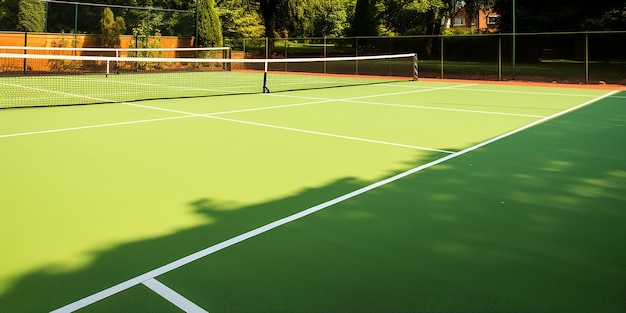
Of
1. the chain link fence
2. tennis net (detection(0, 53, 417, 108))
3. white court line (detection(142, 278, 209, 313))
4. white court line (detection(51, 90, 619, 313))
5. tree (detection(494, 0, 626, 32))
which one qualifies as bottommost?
white court line (detection(142, 278, 209, 313))

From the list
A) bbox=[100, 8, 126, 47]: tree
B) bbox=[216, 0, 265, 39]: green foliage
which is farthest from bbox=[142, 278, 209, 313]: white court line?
bbox=[216, 0, 265, 39]: green foliage

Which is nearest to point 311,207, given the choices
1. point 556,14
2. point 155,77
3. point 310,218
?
point 310,218

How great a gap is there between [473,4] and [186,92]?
90.9 feet

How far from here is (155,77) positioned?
24.5m

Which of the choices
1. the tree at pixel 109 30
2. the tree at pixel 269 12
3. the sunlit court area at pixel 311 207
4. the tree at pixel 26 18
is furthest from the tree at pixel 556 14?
the tree at pixel 26 18

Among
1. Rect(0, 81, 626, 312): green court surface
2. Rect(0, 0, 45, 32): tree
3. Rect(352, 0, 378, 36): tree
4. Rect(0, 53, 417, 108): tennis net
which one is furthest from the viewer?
Rect(352, 0, 378, 36): tree

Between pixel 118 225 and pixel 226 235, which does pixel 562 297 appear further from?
pixel 118 225

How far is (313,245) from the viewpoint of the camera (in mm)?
3777

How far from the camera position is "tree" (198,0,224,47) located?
33375 mm

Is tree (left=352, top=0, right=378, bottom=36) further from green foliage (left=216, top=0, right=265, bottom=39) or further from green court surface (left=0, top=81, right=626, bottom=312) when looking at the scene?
green court surface (left=0, top=81, right=626, bottom=312)

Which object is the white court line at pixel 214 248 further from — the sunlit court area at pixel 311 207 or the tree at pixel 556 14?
the tree at pixel 556 14

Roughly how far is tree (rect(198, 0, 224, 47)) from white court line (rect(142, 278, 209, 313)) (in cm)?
3171

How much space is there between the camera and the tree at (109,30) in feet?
96.4

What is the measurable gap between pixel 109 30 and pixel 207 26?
20.4 ft
